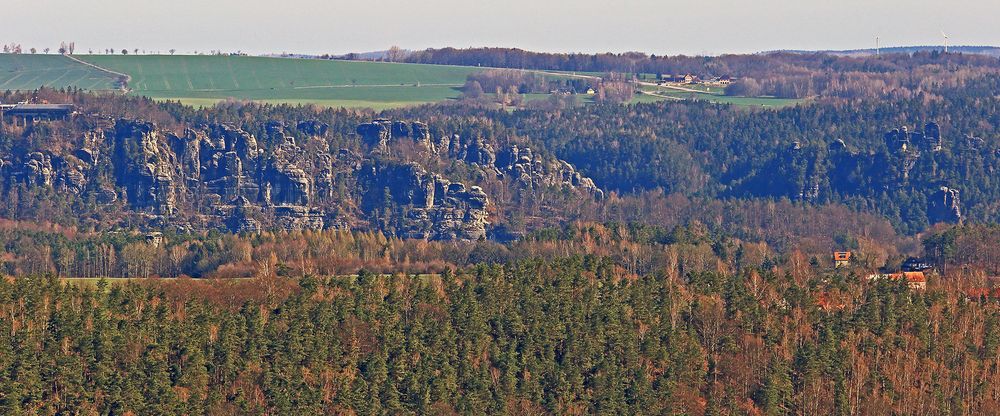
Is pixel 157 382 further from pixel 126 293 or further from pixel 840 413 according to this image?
pixel 840 413

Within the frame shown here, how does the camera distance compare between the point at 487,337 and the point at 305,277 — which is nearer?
the point at 487,337

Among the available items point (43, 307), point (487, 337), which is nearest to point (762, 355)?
point (487, 337)

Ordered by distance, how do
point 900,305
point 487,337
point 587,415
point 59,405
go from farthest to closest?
1. point 900,305
2. point 487,337
3. point 587,415
4. point 59,405

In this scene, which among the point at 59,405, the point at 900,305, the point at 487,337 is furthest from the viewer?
the point at 900,305

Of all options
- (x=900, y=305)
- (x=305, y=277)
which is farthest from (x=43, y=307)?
(x=900, y=305)

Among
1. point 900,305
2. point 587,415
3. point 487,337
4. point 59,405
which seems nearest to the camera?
point 59,405

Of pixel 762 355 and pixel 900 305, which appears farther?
pixel 900 305

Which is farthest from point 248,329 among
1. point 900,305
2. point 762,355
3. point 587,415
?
point 900,305

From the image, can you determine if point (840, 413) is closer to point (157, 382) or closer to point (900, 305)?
point (900, 305)
